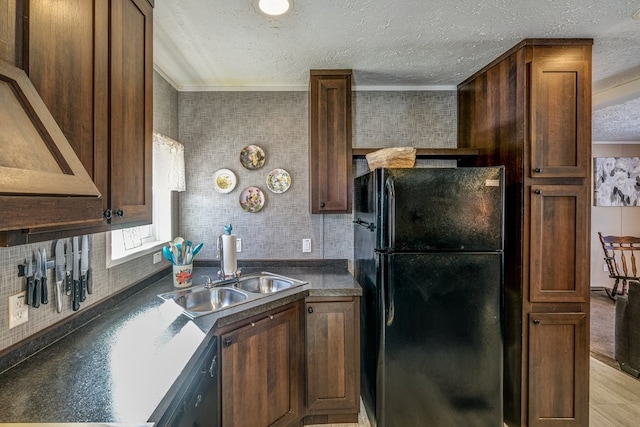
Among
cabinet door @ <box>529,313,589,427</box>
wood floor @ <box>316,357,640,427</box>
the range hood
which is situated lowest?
wood floor @ <box>316,357,640,427</box>

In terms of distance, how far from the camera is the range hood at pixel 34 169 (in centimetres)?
64

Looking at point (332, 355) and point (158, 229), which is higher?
point (158, 229)

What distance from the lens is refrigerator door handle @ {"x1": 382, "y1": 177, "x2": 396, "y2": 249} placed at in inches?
70.0

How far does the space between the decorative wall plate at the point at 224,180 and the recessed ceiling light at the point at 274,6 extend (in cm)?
128

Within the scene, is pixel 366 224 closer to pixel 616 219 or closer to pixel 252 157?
pixel 252 157

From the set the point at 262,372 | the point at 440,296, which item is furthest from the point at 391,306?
the point at 262,372

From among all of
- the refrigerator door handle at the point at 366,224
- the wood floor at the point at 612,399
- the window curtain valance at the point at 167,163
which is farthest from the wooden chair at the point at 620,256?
the window curtain valance at the point at 167,163

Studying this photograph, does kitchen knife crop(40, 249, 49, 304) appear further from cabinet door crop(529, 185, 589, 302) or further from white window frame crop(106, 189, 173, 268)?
cabinet door crop(529, 185, 589, 302)

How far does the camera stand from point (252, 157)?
8.32 feet

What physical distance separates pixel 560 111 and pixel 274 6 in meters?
1.76

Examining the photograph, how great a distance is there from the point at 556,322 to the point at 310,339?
1508mm

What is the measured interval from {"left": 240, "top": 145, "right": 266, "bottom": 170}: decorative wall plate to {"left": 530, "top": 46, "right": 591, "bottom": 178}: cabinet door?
1.88m

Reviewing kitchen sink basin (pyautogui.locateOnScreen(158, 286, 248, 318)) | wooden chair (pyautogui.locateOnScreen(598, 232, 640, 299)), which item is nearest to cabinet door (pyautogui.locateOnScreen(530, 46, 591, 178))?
kitchen sink basin (pyautogui.locateOnScreen(158, 286, 248, 318))

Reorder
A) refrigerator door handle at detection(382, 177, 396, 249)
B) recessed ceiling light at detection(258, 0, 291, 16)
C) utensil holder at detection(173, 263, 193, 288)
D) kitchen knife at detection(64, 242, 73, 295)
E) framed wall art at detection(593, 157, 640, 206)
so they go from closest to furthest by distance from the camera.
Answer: kitchen knife at detection(64, 242, 73, 295) < recessed ceiling light at detection(258, 0, 291, 16) < refrigerator door handle at detection(382, 177, 396, 249) < utensil holder at detection(173, 263, 193, 288) < framed wall art at detection(593, 157, 640, 206)
